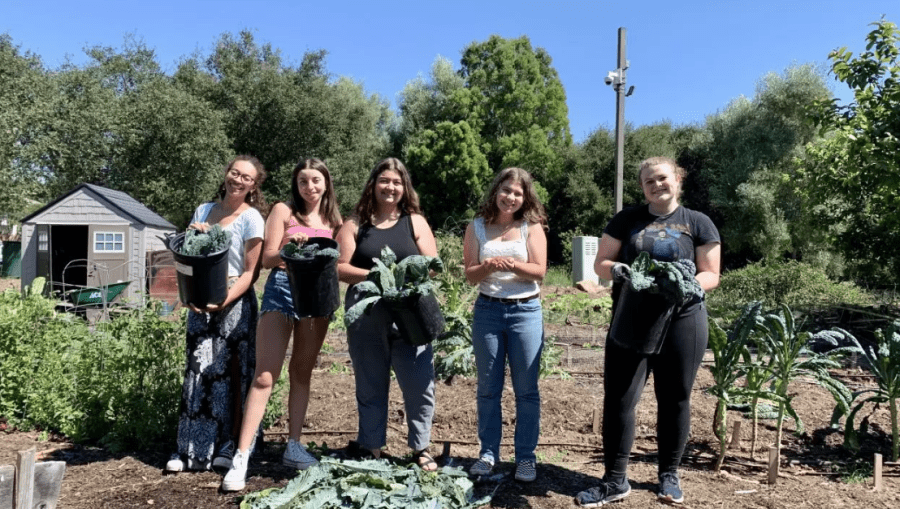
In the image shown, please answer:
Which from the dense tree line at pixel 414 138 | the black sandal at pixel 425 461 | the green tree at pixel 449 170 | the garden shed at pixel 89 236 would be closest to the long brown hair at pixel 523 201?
the black sandal at pixel 425 461

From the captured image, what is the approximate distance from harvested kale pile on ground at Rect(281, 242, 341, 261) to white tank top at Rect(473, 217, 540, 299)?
68 cm

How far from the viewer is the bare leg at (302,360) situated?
2916 mm

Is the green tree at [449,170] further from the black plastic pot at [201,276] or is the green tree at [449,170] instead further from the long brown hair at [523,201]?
the black plastic pot at [201,276]

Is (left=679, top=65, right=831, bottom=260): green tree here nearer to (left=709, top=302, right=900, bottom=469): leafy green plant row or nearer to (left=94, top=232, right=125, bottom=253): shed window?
(left=709, top=302, right=900, bottom=469): leafy green plant row

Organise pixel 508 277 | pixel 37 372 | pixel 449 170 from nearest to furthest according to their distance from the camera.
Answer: pixel 508 277 → pixel 37 372 → pixel 449 170

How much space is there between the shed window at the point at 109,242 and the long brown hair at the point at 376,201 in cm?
1043

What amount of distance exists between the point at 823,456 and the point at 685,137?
21422 mm

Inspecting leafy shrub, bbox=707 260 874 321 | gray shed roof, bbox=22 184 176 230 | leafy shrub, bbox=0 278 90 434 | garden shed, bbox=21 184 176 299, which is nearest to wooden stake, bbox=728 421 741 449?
leafy shrub, bbox=0 278 90 434

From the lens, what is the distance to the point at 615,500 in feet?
8.80

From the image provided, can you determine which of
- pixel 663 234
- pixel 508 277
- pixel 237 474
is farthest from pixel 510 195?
pixel 237 474

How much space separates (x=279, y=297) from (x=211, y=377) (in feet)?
1.85

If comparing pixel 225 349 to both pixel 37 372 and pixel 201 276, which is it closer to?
pixel 201 276

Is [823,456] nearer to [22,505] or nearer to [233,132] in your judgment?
[22,505]

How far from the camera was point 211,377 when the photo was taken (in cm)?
301
